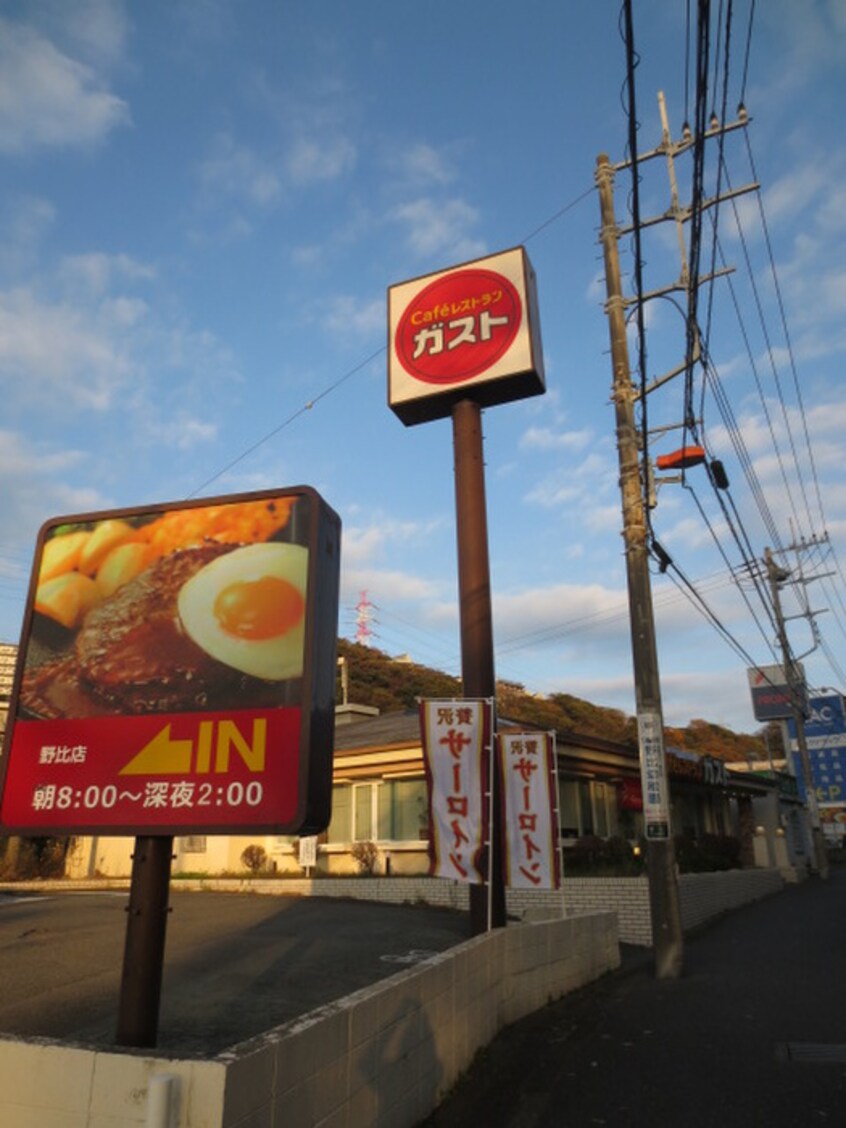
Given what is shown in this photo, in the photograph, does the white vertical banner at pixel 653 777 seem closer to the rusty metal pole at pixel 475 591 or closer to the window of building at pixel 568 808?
the rusty metal pole at pixel 475 591

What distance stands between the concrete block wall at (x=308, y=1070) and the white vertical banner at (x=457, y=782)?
65.4 inches

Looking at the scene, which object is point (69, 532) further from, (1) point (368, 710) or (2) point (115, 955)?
(1) point (368, 710)

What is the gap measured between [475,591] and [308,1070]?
7.52 meters

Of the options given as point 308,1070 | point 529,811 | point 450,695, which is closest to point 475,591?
point 529,811

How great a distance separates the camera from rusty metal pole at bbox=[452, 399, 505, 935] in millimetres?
9789

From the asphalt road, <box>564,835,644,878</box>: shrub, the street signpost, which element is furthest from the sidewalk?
<box>564,835,644,878</box>: shrub

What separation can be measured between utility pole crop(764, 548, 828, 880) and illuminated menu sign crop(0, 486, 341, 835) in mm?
29317

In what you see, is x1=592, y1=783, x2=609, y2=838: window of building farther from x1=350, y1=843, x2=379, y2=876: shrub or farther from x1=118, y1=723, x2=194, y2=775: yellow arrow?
x1=118, y1=723, x2=194, y2=775: yellow arrow

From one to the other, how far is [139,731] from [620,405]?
10.5 meters

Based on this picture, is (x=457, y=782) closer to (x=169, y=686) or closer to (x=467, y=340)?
(x=169, y=686)

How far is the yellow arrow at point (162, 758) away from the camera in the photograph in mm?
4402

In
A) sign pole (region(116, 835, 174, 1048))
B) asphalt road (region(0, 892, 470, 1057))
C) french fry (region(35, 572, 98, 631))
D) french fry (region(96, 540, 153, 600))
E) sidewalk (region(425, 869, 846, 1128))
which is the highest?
french fry (region(96, 540, 153, 600))

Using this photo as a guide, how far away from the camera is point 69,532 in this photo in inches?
206

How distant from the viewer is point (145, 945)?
4203mm
